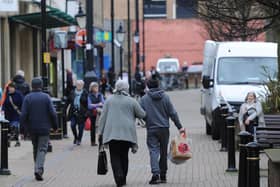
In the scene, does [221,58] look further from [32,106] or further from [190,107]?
[190,107]

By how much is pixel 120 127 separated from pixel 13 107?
8362mm

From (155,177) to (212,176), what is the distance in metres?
1.43

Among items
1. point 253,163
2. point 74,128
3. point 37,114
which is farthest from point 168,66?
point 253,163

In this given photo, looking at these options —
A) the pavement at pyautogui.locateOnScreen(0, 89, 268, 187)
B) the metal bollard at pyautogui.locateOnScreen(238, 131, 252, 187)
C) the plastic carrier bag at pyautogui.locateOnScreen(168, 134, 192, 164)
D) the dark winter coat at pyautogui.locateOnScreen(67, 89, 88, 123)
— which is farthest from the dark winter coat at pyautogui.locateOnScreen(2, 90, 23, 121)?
the metal bollard at pyautogui.locateOnScreen(238, 131, 252, 187)

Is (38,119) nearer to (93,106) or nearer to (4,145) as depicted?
(4,145)

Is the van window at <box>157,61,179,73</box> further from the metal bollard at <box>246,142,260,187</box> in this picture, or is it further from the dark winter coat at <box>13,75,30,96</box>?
the metal bollard at <box>246,142,260,187</box>

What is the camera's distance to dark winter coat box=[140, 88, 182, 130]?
45.2ft

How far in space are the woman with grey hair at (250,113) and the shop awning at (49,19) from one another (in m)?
15.0

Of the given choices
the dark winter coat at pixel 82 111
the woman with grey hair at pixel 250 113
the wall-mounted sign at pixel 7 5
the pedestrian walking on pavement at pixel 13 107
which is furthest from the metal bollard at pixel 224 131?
the wall-mounted sign at pixel 7 5

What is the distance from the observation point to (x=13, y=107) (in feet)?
68.8

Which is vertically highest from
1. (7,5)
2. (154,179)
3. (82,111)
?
(7,5)

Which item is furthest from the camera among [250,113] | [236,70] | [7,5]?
[7,5]

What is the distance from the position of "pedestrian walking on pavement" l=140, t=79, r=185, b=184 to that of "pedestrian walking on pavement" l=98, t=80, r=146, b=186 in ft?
1.37

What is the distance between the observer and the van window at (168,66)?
70.8 metres
